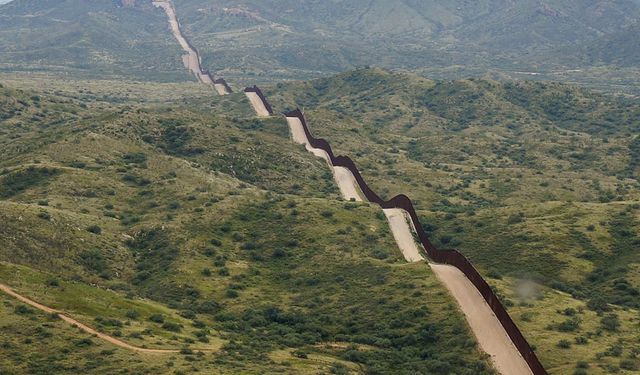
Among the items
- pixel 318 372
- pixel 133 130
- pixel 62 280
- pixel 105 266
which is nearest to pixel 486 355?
pixel 318 372

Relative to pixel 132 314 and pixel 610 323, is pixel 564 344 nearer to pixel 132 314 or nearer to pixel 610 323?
pixel 610 323

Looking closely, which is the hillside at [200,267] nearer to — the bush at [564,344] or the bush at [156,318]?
the bush at [156,318]

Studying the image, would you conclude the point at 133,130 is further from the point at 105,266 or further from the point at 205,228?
the point at 105,266

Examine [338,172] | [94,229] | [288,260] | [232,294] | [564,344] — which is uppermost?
[338,172]

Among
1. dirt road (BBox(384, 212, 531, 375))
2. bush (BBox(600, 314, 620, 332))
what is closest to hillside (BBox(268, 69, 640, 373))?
bush (BBox(600, 314, 620, 332))

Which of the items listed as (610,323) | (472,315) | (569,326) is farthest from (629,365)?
(472,315)

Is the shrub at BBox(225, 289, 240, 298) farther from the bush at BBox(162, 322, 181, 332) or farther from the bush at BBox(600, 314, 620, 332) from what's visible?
the bush at BBox(600, 314, 620, 332)
